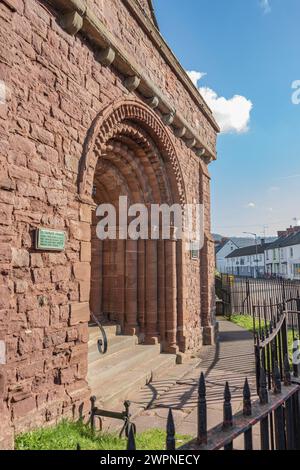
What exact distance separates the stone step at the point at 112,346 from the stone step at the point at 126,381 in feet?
0.79

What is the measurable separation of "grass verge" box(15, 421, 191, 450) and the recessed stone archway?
366 centimetres

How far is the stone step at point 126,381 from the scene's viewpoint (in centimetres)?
527

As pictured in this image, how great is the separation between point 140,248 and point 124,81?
3715 millimetres

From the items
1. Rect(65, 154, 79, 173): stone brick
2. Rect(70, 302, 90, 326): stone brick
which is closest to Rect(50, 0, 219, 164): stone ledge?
Rect(65, 154, 79, 173): stone brick

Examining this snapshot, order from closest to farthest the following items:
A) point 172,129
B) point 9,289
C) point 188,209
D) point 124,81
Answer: point 9,289
point 124,81
point 172,129
point 188,209

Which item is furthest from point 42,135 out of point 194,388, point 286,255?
point 286,255

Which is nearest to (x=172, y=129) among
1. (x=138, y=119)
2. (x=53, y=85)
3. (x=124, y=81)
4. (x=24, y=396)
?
(x=138, y=119)

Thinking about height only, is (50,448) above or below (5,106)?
below

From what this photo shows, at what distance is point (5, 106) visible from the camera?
375 centimetres

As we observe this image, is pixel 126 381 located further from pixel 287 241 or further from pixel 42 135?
pixel 287 241

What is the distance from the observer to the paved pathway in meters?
4.86

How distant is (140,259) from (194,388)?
317 centimetres

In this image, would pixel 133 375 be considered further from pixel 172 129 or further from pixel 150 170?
pixel 172 129

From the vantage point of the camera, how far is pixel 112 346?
6840mm
